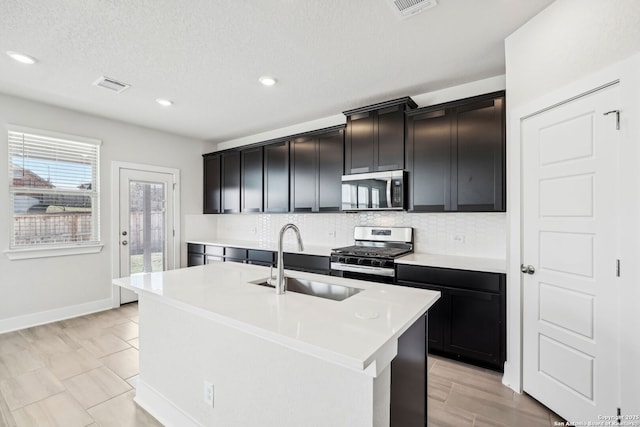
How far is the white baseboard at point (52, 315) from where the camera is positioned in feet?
11.0

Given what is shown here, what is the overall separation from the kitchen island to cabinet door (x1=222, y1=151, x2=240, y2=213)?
2.94m

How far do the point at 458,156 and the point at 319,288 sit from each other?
6.30ft

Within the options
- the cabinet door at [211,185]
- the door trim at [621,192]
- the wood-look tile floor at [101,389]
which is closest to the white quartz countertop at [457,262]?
the door trim at [621,192]

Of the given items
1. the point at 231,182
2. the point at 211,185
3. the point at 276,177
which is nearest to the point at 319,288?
the point at 276,177

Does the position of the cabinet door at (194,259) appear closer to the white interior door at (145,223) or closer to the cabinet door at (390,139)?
the white interior door at (145,223)

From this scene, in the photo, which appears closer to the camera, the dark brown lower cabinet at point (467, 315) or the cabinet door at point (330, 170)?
the dark brown lower cabinet at point (467, 315)

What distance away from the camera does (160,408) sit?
1889 millimetres

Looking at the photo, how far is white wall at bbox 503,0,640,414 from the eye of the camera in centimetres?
147

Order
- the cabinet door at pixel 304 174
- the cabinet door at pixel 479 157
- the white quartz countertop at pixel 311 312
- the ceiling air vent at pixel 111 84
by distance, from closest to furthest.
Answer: the white quartz countertop at pixel 311 312 → the cabinet door at pixel 479 157 → the ceiling air vent at pixel 111 84 → the cabinet door at pixel 304 174

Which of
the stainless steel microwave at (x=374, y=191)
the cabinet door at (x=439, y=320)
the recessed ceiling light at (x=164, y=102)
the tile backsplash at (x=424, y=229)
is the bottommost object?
the cabinet door at (x=439, y=320)

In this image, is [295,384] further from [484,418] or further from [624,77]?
[624,77]

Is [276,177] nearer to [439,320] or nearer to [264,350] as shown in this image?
[439,320]

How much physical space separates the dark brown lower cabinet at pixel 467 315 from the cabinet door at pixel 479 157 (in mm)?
670

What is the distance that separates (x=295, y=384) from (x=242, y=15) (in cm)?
224
